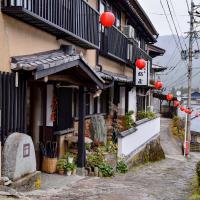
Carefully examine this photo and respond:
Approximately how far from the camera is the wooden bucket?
39.4ft

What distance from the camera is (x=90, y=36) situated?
13570 mm

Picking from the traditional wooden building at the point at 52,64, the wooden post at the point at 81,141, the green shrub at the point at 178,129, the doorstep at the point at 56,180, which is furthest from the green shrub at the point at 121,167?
the green shrub at the point at 178,129

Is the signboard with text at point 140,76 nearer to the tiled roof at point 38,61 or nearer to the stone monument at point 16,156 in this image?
the tiled roof at point 38,61

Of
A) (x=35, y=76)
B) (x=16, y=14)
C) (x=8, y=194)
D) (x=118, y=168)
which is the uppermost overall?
(x=16, y=14)

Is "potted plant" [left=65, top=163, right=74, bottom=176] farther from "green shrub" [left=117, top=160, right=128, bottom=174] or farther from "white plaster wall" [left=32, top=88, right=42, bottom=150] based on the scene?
"green shrub" [left=117, top=160, right=128, bottom=174]

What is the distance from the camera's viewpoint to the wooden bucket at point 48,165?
12008 millimetres

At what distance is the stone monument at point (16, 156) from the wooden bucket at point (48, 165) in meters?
3.00

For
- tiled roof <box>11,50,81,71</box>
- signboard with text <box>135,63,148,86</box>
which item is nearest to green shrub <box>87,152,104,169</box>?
tiled roof <box>11,50,81,71</box>

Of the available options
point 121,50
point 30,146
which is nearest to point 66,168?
point 30,146

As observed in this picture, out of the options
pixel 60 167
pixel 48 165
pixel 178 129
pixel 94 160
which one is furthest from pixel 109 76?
pixel 178 129

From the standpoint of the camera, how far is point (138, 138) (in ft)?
68.8

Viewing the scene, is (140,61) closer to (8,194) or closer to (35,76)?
(35,76)

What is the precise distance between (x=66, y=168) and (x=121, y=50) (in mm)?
9482

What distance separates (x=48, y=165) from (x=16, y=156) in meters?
3.67
